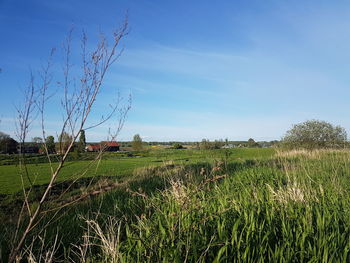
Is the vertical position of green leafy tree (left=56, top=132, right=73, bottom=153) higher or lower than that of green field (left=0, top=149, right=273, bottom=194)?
higher

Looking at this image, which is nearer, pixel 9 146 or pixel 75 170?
pixel 9 146

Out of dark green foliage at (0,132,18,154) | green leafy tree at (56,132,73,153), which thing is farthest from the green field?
dark green foliage at (0,132,18,154)

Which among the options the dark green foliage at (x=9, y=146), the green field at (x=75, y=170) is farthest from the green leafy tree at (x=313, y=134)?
the dark green foliage at (x=9, y=146)

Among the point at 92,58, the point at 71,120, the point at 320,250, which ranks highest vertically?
the point at 92,58

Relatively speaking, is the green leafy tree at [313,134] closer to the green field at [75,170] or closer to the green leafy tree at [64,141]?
the green field at [75,170]

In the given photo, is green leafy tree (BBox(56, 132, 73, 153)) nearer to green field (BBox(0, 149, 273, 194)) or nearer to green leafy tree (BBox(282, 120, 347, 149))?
green field (BBox(0, 149, 273, 194))

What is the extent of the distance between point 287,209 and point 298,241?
41.2 inches

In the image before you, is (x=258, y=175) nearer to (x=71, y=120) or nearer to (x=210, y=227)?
(x=210, y=227)

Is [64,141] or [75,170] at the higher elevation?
[64,141]

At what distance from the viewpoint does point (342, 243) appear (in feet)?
9.61

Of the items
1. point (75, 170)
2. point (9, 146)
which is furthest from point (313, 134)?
point (9, 146)

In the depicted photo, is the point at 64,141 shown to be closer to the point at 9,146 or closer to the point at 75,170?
the point at 9,146

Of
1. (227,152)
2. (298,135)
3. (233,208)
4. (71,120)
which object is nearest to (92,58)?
(71,120)

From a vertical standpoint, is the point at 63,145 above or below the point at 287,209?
above
